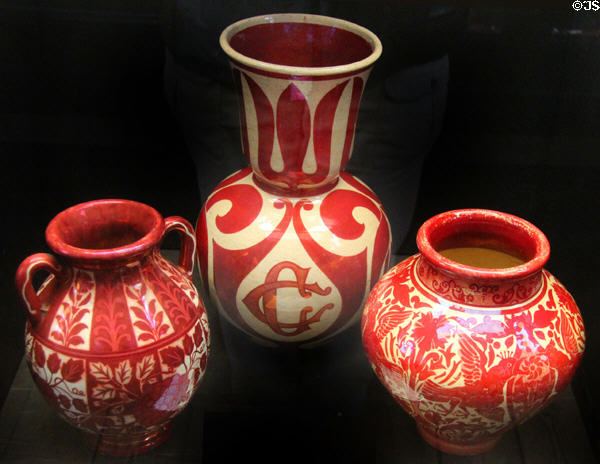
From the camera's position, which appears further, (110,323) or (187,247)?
(187,247)

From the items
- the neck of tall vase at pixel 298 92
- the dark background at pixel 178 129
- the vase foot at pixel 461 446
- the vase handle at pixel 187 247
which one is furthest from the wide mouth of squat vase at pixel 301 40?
the vase foot at pixel 461 446

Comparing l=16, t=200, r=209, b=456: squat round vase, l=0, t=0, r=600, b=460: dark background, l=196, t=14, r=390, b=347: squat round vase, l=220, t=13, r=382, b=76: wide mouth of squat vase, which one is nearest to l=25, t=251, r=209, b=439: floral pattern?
l=16, t=200, r=209, b=456: squat round vase

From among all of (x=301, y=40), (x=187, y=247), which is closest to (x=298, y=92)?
(x=301, y=40)

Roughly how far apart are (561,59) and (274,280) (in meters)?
0.58

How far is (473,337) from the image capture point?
0.86m

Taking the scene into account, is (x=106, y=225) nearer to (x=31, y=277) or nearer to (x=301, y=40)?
(x=31, y=277)

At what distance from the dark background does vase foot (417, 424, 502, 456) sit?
6.7 inches

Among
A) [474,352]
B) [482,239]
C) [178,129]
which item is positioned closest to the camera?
[474,352]

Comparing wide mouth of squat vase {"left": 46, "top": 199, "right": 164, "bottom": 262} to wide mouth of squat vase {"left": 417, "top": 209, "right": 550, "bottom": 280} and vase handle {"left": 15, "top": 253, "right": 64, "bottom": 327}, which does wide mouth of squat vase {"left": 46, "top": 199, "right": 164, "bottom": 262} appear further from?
wide mouth of squat vase {"left": 417, "top": 209, "right": 550, "bottom": 280}

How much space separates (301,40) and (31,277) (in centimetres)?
53

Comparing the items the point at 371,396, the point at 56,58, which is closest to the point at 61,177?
the point at 56,58

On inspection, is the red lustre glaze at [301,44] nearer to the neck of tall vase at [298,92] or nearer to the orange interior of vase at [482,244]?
the neck of tall vase at [298,92]

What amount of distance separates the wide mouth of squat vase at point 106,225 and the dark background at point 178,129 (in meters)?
0.22

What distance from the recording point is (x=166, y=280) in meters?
0.93
